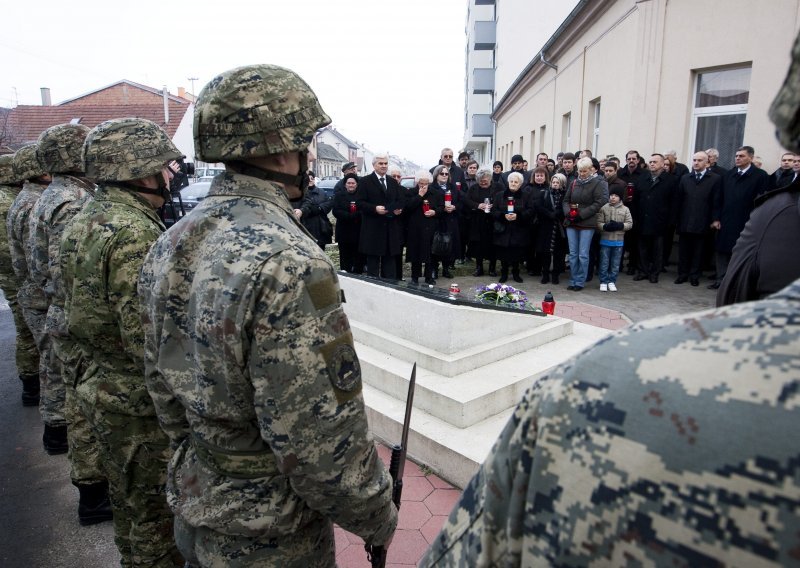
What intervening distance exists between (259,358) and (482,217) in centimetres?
784

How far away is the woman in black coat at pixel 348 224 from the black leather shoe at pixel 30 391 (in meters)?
4.24

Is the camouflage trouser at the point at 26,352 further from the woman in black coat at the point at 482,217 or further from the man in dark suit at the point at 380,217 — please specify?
the woman in black coat at the point at 482,217

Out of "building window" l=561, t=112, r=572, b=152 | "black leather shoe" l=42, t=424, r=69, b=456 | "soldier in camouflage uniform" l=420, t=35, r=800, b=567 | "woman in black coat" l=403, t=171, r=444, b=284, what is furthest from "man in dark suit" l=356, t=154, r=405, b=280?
"building window" l=561, t=112, r=572, b=152

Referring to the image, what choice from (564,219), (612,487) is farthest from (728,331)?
(564,219)

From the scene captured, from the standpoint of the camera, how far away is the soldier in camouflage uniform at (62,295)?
3.14 metres

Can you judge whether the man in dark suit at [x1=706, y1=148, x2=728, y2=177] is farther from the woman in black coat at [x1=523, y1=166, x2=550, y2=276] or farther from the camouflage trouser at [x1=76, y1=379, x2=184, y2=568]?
the camouflage trouser at [x1=76, y1=379, x2=184, y2=568]

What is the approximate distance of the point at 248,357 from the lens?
140cm

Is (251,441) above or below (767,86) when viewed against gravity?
below

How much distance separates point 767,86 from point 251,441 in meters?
8.81

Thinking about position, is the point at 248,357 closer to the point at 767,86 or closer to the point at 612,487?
the point at 612,487

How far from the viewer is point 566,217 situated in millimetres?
7750

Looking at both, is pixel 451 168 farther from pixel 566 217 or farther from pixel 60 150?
pixel 60 150

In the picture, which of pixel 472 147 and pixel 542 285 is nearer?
pixel 542 285

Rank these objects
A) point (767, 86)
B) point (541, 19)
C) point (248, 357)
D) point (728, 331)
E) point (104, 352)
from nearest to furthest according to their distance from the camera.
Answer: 1. point (728, 331)
2. point (248, 357)
3. point (104, 352)
4. point (767, 86)
5. point (541, 19)
